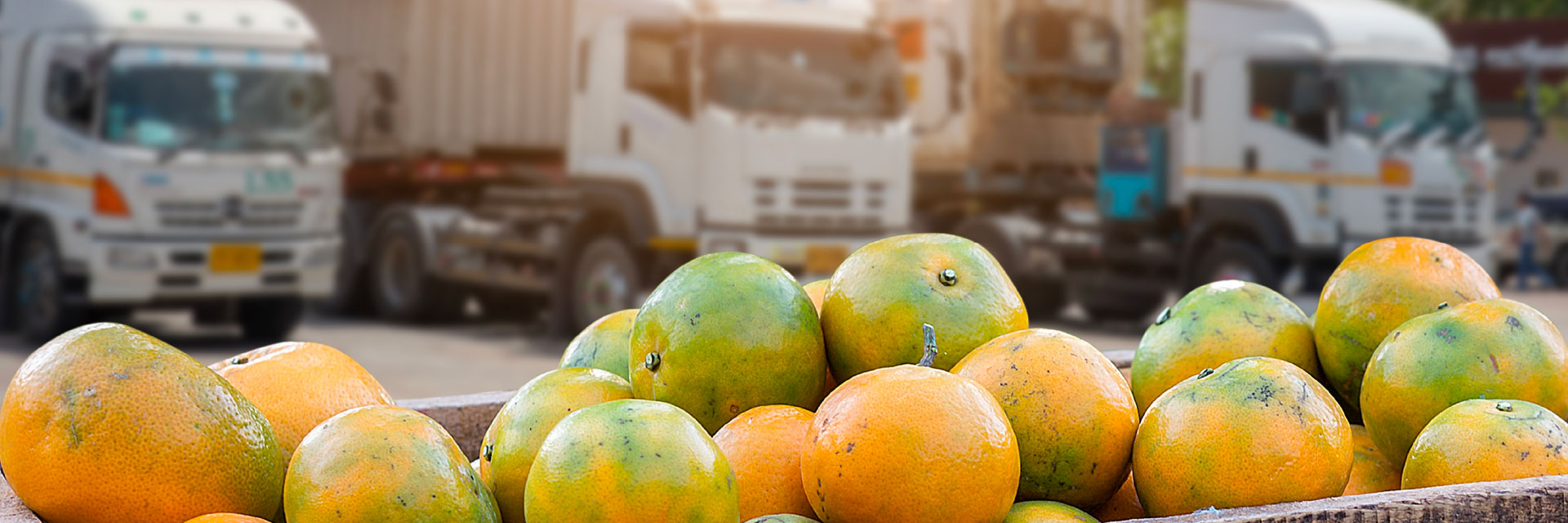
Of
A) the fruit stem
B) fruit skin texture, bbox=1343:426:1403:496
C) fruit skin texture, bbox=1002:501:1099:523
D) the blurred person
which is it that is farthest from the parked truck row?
fruit skin texture, bbox=1002:501:1099:523

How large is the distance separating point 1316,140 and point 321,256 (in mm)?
Answer: 8387

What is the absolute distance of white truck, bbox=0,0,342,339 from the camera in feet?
37.0

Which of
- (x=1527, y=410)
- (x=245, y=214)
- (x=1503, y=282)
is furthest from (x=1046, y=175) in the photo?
(x=1527, y=410)

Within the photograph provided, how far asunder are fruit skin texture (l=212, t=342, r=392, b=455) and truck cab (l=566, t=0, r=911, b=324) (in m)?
8.75

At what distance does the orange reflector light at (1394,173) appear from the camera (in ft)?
41.4

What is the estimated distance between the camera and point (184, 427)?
6.22 ft

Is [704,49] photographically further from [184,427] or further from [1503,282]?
[1503,282]

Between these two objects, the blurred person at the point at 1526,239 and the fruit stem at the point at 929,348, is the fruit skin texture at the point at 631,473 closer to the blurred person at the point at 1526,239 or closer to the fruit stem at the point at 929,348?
the fruit stem at the point at 929,348

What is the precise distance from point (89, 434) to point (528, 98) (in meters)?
13.0

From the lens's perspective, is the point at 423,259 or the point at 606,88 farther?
the point at 423,259

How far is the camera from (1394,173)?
1266 cm

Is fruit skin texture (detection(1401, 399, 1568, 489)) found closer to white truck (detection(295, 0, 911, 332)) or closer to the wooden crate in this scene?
the wooden crate

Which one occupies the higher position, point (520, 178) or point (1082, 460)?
point (1082, 460)

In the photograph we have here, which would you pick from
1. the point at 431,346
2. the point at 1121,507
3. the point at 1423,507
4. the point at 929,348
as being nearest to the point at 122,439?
the point at 929,348
